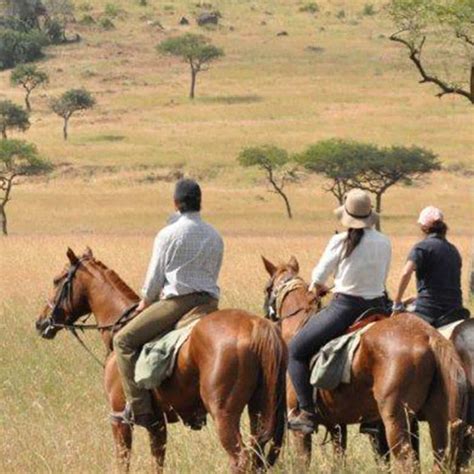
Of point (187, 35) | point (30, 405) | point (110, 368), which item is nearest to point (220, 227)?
point (30, 405)

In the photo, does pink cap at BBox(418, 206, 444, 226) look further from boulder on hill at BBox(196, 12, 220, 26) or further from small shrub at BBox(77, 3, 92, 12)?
small shrub at BBox(77, 3, 92, 12)

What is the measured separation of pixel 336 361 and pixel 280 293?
174 centimetres

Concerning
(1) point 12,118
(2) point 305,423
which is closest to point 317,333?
(2) point 305,423

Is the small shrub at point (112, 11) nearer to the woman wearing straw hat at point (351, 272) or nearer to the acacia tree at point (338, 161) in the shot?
the acacia tree at point (338, 161)

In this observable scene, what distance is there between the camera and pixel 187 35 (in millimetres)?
110250

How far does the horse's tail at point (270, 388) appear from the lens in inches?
371

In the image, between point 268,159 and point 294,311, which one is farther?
point 268,159

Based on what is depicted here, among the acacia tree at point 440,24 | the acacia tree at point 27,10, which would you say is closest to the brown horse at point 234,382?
the acacia tree at point 440,24

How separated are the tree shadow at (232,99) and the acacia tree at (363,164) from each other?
31.3 m

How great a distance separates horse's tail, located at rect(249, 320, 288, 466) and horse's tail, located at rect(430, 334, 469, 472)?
1075 millimetres

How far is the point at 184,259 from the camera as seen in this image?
33.7 feet

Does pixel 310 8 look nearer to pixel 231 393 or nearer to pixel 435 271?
pixel 435 271

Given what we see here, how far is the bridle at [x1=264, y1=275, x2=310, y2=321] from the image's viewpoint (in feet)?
37.8

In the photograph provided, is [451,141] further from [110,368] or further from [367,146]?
[110,368]
